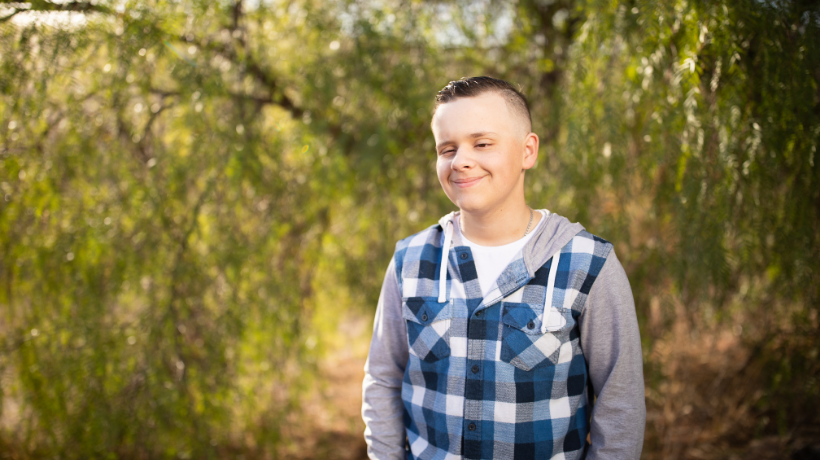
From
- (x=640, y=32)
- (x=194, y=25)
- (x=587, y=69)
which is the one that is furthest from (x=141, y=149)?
(x=640, y=32)

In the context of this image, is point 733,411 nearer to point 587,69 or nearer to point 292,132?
point 587,69

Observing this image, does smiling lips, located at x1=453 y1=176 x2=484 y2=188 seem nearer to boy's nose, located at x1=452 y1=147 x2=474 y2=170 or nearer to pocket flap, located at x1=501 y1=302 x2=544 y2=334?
boy's nose, located at x1=452 y1=147 x2=474 y2=170

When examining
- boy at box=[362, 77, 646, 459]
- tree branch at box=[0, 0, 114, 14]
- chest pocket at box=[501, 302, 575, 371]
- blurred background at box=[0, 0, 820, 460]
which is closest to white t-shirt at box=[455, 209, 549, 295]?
boy at box=[362, 77, 646, 459]

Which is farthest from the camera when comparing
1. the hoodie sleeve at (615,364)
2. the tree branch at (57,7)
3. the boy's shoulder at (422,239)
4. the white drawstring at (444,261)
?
the tree branch at (57,7)

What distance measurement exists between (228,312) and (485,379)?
171 cm

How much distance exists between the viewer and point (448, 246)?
1261mm

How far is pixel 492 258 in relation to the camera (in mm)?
1225

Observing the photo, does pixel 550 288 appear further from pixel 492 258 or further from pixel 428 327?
pixel 428 327

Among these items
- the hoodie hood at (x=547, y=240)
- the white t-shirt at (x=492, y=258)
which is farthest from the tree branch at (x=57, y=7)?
the hoodie hood at (x=547, y=240)

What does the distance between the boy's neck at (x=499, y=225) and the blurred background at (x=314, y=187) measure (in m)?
0.82

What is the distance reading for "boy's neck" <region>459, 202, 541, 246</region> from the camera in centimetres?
122

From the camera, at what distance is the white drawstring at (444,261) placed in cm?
120

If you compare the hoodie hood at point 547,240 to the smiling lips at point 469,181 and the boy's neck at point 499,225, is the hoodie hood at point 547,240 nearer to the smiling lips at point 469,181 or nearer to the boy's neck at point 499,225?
the boy's neck at point 499,225

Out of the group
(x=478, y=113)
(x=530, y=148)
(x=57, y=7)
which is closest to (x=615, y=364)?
(x=530, y=148)
